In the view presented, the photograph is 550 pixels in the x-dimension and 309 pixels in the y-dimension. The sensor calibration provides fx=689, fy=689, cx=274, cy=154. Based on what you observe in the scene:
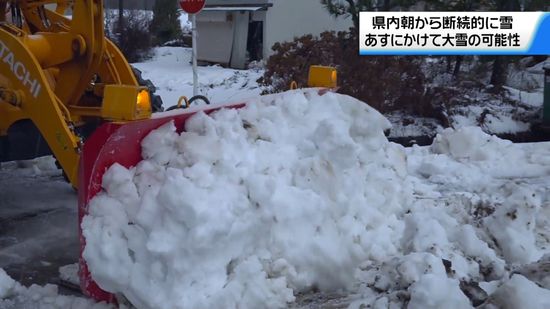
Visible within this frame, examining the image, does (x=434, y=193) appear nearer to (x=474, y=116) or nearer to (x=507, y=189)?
(x=507, y=189)

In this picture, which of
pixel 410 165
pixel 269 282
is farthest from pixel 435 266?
pixel 410 165

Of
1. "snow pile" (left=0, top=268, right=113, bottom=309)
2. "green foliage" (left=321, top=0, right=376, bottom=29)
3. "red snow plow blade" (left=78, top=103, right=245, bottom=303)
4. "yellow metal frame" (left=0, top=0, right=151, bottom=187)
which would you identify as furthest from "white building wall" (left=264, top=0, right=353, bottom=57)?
"red snow plow blade" (left=78, top=103, right=245, bottom=303)

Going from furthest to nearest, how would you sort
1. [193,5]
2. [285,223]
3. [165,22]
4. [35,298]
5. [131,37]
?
[165,22] < [131,37] < [193,5] < [35,298] < [285,223]

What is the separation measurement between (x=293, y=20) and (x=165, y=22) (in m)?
8.56

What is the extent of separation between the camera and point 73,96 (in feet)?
16.7

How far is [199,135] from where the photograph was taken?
396 centimetres

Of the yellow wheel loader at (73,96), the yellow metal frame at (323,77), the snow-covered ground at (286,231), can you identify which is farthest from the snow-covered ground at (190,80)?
the snow-covered ground at (286,231)

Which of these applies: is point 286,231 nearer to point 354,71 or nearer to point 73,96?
point 73,96

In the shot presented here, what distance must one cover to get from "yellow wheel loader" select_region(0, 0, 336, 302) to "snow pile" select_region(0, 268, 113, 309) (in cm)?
12

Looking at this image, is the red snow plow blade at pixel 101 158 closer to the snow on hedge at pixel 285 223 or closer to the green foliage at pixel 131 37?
the snow on hedge at pixel 285 223

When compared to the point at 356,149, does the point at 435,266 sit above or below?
below

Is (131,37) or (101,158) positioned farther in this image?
(131,37)

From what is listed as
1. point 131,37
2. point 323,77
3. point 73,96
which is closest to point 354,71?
point 323,77

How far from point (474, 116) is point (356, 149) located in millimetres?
6268
